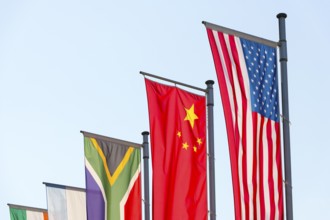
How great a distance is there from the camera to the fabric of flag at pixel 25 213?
38.4 meters

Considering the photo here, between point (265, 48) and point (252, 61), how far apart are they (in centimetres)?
37

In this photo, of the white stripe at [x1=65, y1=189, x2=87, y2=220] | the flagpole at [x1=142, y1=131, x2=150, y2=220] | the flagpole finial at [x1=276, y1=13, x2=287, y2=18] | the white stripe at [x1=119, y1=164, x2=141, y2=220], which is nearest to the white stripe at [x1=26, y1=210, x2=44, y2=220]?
the white stripe at [x1=65, y1=189, x2=87, y2=220]

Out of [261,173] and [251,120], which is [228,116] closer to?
[251,120]

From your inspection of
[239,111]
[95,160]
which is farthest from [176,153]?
[95,160]

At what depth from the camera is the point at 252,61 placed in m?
20.4

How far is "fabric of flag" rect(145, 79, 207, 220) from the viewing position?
22.7m

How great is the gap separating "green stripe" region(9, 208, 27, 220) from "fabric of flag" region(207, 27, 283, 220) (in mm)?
19523

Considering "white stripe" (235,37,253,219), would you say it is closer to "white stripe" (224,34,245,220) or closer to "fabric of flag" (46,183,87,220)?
"white stripe" (224,34,245,220)

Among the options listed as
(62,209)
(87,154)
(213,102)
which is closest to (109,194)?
(87,154)

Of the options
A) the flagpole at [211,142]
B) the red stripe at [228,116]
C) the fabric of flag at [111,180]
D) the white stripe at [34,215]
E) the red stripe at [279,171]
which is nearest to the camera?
the red stripe at [228,116]

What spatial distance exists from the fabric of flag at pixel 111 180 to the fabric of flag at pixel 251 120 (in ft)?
22.7

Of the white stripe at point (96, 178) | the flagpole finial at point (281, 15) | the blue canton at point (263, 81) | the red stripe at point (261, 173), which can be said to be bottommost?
the red stripe at point (261, 173)

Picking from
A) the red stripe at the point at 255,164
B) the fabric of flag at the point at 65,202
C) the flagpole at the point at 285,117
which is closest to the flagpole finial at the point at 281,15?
the flagpole at the point at 285,117

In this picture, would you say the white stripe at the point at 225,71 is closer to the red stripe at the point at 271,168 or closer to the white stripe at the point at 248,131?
the white stripe at the point at 248,131
